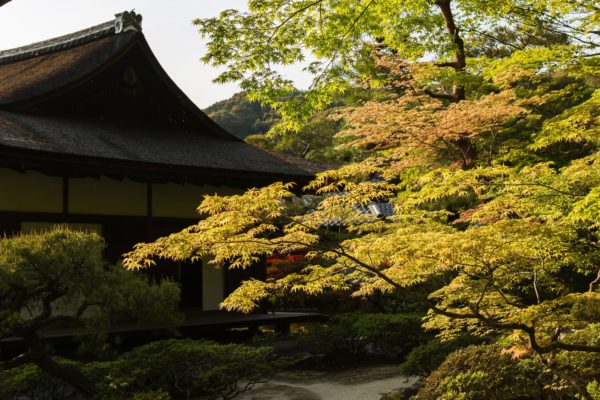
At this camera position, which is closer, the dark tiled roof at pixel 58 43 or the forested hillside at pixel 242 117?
the dark tiled roof at pixel 58 43

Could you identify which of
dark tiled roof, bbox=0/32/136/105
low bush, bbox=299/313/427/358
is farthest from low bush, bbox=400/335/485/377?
dark tiled roof, bbox=0/32/136/105

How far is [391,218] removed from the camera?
7.78 meters

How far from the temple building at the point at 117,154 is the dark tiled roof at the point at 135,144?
0.09ft

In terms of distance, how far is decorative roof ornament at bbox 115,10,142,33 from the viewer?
1466cm

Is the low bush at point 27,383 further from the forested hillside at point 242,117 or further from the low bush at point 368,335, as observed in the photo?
the forested hillside at point 242,117

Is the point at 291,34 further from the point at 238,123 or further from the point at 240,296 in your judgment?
the point at 238,123

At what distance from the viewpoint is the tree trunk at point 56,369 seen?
23.5 feet

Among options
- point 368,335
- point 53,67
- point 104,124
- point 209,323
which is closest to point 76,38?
point 53,67

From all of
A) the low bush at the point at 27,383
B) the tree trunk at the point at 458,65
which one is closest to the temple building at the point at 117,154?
the tree trunk at the point at 458,65

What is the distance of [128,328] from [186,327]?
3.53 ft

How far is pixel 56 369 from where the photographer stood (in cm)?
728

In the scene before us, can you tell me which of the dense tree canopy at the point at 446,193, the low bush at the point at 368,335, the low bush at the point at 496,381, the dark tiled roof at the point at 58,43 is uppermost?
the dark tiled roof at the point at 58,43

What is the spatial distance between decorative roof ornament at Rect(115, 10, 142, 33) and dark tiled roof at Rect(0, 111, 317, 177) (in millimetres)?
2760

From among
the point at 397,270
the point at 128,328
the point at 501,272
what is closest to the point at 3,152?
the point at 128,328
